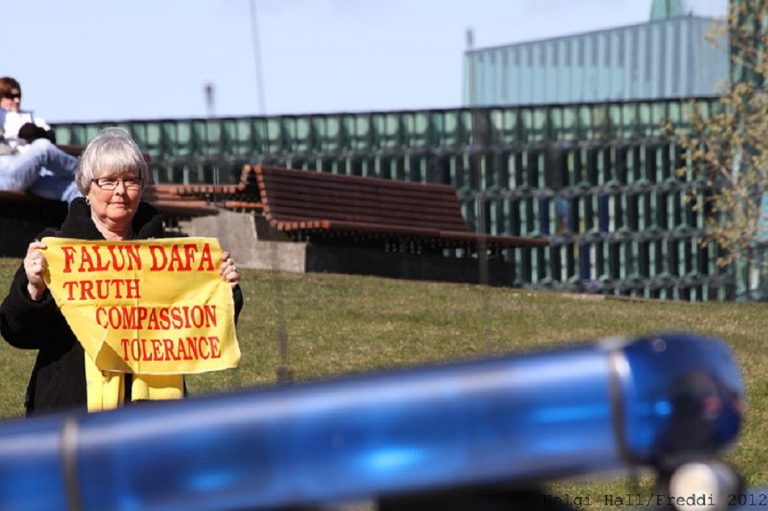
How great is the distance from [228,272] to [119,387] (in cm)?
59

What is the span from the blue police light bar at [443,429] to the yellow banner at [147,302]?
3.09m

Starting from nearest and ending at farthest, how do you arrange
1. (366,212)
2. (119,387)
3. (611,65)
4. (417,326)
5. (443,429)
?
(443,429), (119,387), (417,326), (366,212), (611,65)

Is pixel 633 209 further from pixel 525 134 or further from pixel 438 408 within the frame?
pixel 438 408

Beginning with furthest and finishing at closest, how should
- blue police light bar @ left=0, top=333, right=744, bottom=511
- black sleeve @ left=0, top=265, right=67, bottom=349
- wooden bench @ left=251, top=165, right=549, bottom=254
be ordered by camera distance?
wooden bench @ left=251, top=165, right=549, bottom=254
black sleeve @ left=0, top=265, right=67, bottom=349
blue police light bar @ left=0, top=333, right=744, bottom=511

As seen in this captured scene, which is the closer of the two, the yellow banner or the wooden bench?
the yellow banner

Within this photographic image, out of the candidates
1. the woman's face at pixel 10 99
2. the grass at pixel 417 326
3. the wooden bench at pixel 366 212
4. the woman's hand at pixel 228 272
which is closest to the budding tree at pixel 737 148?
the wooden bench at pixel 366 212

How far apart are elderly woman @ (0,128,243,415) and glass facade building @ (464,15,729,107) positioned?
111 feet

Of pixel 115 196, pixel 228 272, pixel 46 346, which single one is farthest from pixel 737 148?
pixel 46 346

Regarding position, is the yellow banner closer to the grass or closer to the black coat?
the black coat

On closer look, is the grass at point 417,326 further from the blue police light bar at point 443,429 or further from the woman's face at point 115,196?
the blue police light bar at point 443,429

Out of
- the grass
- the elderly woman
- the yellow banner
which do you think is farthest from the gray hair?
the grass

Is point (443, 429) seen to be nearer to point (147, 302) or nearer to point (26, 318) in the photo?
point (26, 318)

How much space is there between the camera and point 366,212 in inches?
874

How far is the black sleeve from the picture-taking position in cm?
583
